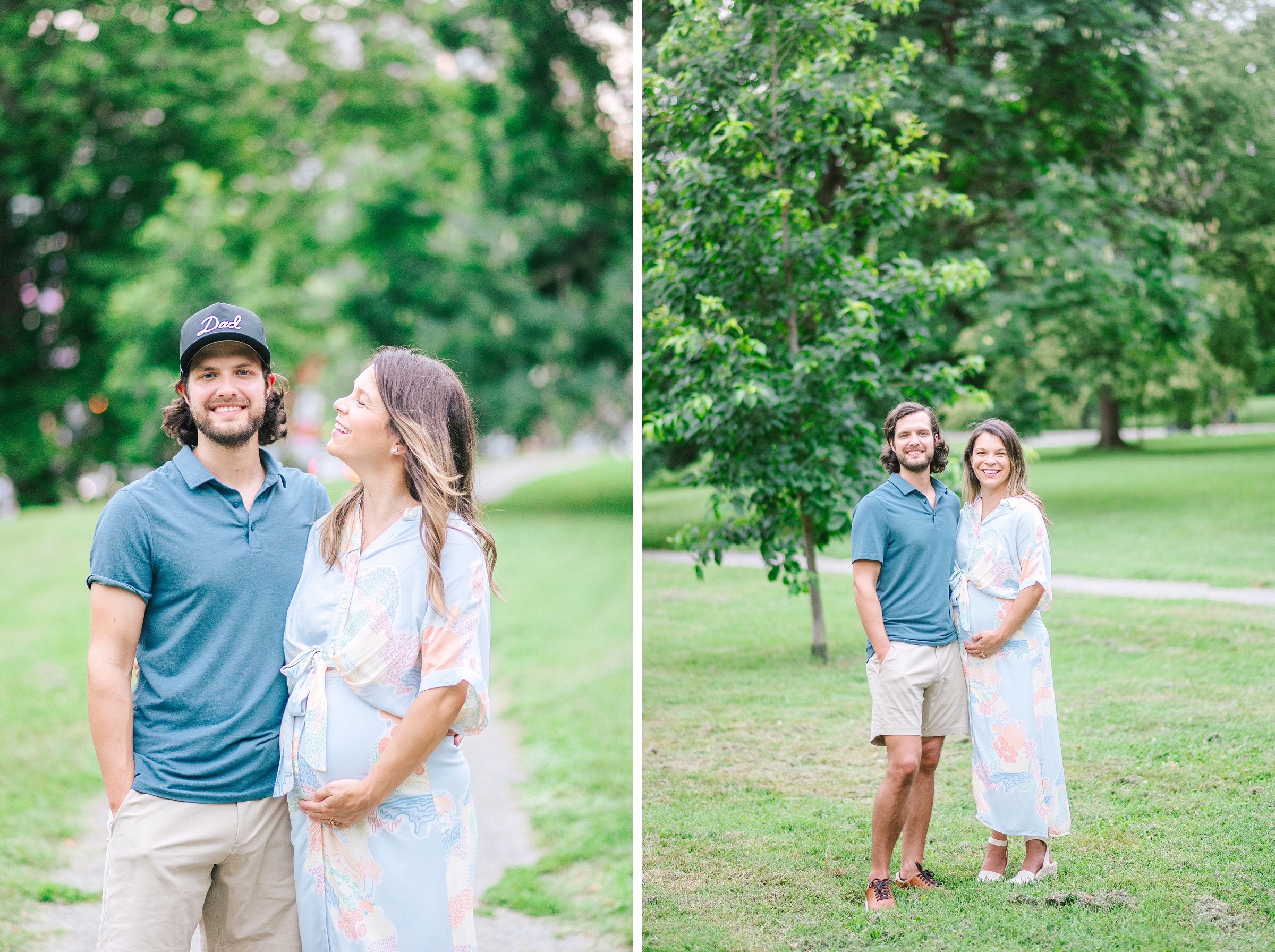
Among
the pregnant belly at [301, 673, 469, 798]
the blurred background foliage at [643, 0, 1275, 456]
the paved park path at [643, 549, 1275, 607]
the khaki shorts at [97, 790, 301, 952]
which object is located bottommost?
the khaki shorts at [97, 790, 301, 952]

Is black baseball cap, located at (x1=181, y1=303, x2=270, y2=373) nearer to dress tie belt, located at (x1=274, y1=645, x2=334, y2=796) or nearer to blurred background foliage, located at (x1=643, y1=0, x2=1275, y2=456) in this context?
dress tie belt, located at (x1=274, y1=645, x2=334, y2=796)

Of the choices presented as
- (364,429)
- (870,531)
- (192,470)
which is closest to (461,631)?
(364,429)

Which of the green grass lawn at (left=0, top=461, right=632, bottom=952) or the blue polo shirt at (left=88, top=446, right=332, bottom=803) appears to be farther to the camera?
the green grass lawn at (left=0, top=461, right=632, bottom=952)

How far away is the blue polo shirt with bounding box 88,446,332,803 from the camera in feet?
8.05

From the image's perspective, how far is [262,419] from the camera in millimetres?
2730

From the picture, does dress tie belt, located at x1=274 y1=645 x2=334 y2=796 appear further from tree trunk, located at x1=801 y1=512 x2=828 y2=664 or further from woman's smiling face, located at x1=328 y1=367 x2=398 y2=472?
tree trunk, located at x1=801 y1=512 x2=828 y2=664

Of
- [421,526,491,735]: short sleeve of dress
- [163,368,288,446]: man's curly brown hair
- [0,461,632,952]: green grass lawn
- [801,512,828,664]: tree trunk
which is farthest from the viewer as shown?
[0,461,632,952]: green grass lawn

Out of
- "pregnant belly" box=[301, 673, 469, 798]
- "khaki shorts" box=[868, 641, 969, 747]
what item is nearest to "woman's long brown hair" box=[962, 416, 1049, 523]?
"khaki shorts" box=[868, 641, 969, 747]

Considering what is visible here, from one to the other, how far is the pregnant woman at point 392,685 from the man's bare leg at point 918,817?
1622mm

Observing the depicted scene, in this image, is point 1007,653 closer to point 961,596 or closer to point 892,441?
point 961,596

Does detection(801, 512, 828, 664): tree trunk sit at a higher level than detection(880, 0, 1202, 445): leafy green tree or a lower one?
lower

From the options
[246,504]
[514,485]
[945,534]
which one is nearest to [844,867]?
[945,534]

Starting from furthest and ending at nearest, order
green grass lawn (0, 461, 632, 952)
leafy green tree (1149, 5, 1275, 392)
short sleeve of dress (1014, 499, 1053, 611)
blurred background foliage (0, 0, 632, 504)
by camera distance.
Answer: blurred background foliage (0, 0, 632, 504) → green grass lawn (0, 461, 632, 952) → leafy green tree (1149, 5, 1275, 392) → short sleeve of dress (1014, 499, 1053, 611)

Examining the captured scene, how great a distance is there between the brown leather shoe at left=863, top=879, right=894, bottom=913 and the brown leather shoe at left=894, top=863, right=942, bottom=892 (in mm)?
56
